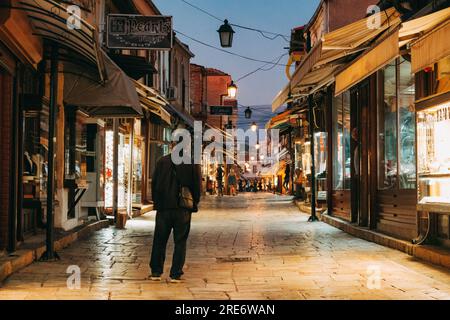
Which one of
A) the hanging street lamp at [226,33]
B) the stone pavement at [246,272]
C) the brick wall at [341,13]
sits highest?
the brick wall at [341,13]

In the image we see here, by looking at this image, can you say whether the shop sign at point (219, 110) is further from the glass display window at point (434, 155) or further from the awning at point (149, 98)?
the glass display window at point (434, 155)

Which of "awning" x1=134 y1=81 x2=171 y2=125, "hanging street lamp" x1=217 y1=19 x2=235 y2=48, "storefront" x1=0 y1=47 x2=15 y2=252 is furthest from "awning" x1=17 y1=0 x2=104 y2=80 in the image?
"hanging street lamp" x1=217 y1=19 x2=235 y2=48

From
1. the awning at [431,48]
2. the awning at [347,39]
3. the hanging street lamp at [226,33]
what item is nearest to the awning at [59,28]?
the awning at [347,39]

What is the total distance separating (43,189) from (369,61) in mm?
6900

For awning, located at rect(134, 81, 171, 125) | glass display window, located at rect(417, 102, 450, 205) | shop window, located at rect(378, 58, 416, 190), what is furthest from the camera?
awning, located at rect(134, 81, 171, 125)

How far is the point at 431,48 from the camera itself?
28.1ft

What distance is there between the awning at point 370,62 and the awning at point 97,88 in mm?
4340

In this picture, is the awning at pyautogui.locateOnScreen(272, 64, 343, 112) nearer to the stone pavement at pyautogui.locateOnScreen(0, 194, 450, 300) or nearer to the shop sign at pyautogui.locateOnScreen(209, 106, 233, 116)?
the stone pavement at pyautogui.locateOnScreen(0, 194, 450, 300)

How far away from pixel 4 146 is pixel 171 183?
3042 mm

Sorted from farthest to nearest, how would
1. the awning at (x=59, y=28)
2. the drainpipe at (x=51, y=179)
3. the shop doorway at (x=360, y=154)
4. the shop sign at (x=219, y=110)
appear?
the shop sign at (x=219, y=110)
the shop doorway at (x=360, y=154)
the drainpipe at (x=51, y=179)
the awning at (x=59, y=28)

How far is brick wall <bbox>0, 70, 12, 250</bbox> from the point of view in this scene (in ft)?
31.1

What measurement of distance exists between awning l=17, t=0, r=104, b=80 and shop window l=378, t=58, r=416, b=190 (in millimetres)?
6143

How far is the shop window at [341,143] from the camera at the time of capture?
17422mm

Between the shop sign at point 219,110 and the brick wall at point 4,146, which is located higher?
the shop sign at point 219,110
